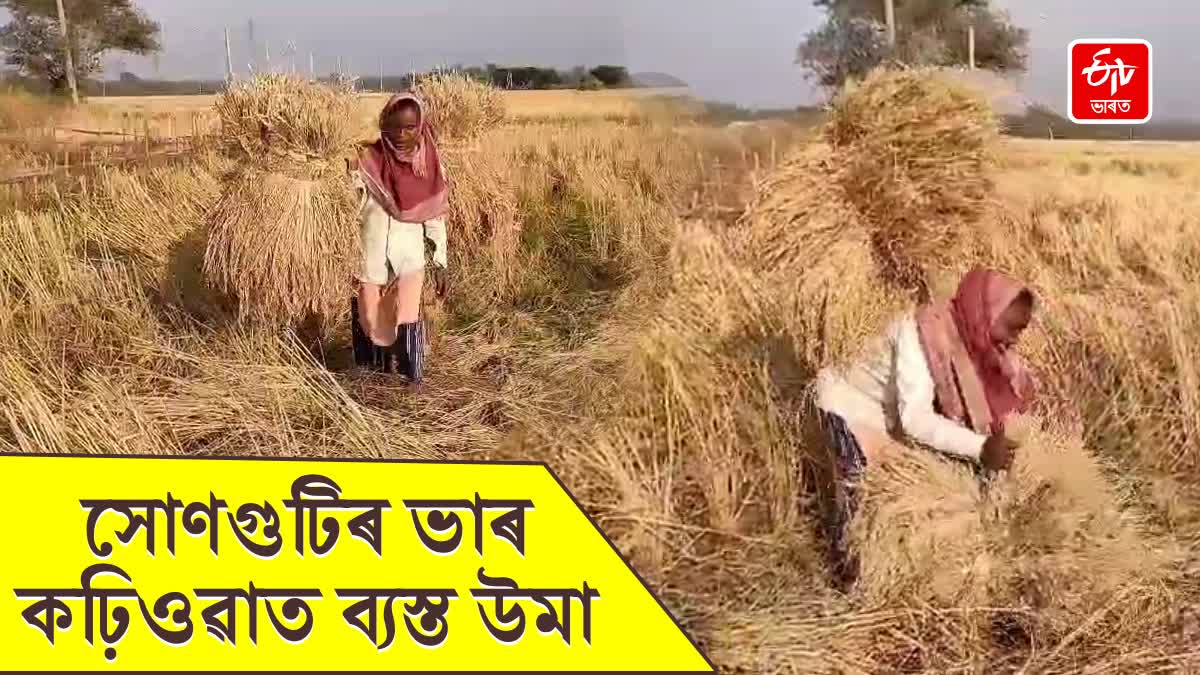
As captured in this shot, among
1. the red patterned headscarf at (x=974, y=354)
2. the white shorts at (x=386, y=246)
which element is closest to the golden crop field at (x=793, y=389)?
the red patterned headscarf at (x=974, y=354)

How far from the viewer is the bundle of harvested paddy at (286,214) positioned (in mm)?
1877

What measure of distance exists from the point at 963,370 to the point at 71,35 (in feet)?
5.24

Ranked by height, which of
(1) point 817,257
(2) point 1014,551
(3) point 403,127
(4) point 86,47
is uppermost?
(4) point 86,47

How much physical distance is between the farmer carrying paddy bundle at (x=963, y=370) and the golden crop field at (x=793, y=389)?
0.08 meters

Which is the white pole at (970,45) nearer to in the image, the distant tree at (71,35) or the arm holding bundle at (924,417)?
the arm holding bundle at (924,417)

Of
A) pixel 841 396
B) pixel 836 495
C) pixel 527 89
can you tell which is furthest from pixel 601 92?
pixel 836 495

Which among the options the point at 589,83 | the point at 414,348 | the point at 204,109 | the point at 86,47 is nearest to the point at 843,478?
the point at 589,83

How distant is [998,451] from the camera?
133 cm

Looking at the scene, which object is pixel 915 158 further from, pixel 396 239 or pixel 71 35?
pixel 71 35

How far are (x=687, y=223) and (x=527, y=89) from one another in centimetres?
40

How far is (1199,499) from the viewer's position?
1.66 m

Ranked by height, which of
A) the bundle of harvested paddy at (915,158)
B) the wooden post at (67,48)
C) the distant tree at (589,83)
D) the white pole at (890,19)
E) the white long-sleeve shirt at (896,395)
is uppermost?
the wooden post at (67,48)

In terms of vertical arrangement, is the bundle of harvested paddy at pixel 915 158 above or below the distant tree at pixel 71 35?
below

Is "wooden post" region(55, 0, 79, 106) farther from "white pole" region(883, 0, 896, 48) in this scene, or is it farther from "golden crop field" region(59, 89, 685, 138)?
"white pole" region(883, 0, 896, 48)
